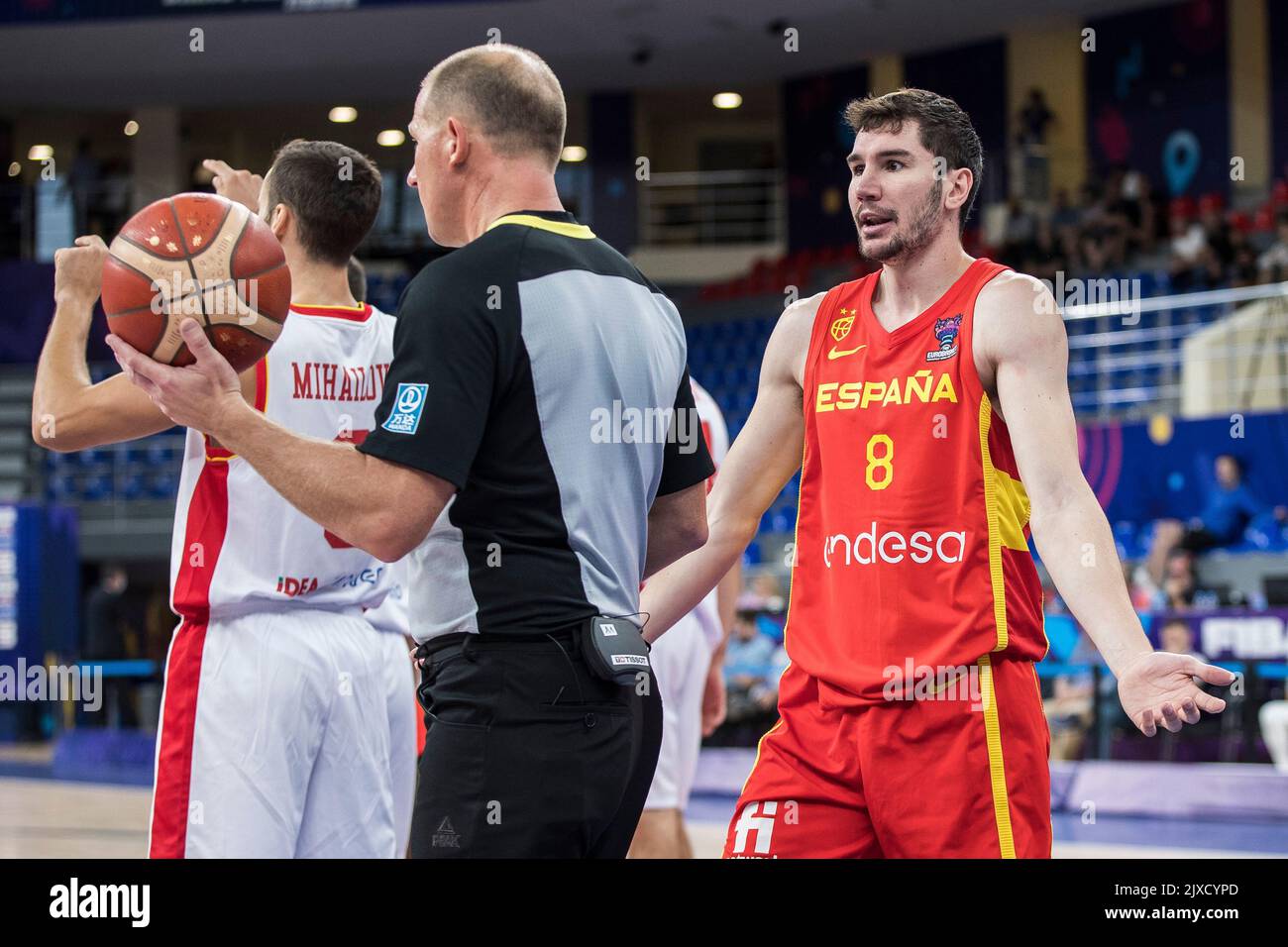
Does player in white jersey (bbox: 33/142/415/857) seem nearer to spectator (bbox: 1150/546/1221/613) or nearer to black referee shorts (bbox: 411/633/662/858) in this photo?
black referee shorts (bbox: 411/633/662/858)

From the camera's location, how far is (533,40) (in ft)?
69.5

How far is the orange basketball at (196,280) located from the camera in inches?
104

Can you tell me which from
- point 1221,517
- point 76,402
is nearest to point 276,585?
point 76,402

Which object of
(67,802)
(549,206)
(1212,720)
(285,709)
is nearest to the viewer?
(549,206)

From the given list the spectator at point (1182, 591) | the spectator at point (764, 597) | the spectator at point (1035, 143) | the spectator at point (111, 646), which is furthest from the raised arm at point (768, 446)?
the spectator at point (1035, 143)

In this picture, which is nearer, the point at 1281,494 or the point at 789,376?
the point at 789,376

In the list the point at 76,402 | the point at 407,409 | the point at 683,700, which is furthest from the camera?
the point at 683,700

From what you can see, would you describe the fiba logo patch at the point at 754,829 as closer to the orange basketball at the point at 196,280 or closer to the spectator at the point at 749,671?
the orange basketball at the point at 196,280

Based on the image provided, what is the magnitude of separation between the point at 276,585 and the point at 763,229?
21.0 metres

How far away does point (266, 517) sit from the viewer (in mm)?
3586

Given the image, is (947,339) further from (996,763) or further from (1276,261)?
(1276,261)
